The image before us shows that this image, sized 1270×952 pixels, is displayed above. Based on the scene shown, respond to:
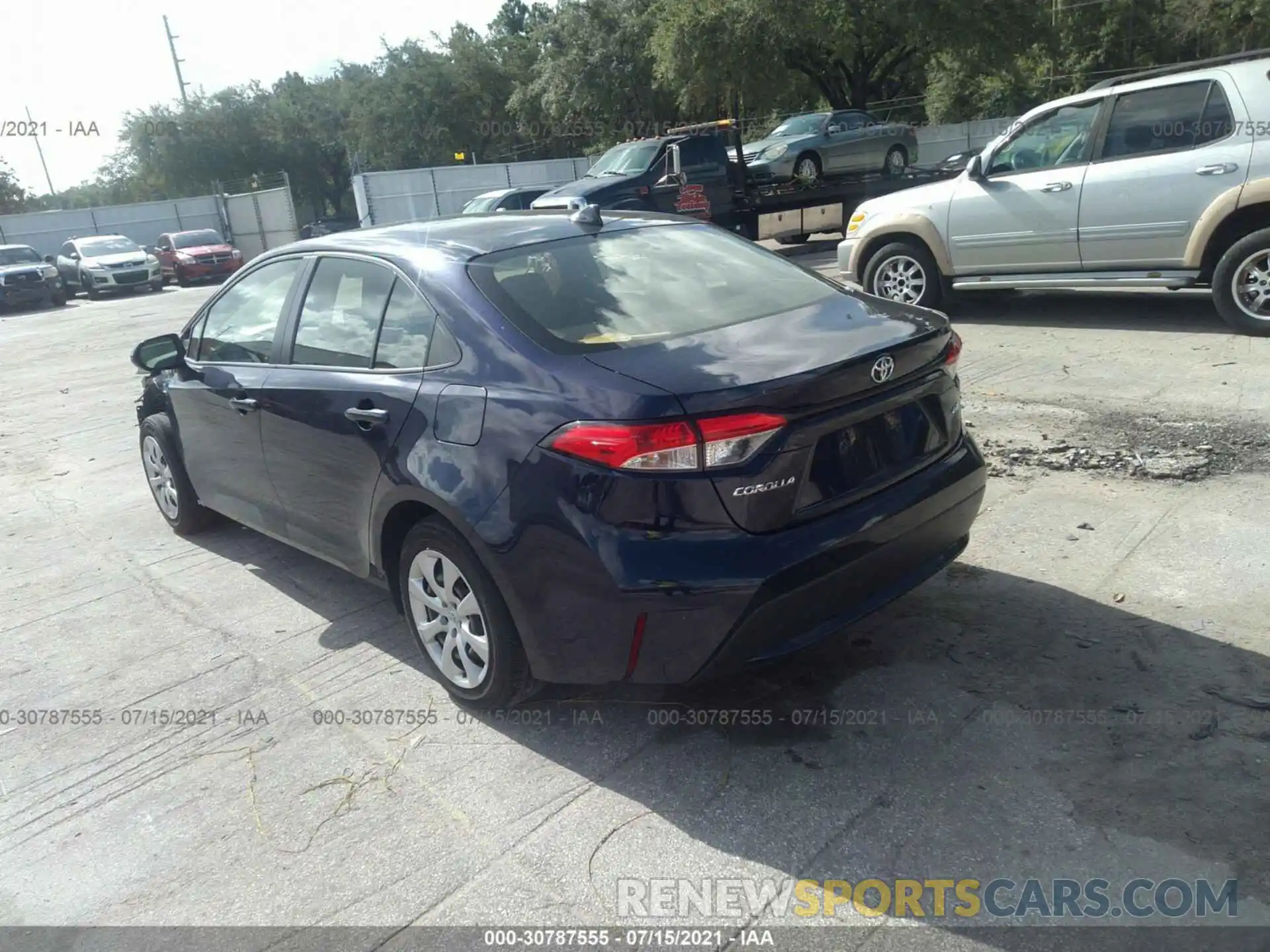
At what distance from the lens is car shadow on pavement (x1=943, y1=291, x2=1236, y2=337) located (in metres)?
8.33

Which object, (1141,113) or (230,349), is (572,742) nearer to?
(230,349)

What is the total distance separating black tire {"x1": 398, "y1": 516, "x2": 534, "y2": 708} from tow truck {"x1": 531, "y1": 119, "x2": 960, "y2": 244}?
1161cm

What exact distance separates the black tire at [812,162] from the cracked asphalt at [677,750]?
1358 centimetres

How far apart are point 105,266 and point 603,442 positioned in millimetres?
28434

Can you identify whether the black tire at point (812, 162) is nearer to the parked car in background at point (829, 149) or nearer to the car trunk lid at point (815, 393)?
the parked car in background at point (829, 149)

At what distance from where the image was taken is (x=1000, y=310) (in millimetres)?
9836

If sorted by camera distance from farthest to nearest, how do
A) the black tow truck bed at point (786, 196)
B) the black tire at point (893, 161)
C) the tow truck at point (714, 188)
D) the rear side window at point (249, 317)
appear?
the black tire at point (893, 161), the black tow truck bed at point (786, 196), the tow truck at point (714, 188), the rear side window at point (249, 317)

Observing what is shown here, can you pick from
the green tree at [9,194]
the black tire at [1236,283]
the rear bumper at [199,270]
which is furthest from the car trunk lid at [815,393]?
the green tree at [9,194]

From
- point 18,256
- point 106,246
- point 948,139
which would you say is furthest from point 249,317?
point 948,139

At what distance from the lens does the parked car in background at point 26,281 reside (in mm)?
25266

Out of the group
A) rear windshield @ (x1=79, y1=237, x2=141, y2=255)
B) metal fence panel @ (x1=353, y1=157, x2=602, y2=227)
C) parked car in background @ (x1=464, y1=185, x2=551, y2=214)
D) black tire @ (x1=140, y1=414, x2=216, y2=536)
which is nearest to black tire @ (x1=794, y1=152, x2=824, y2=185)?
parked car in background @ (x1=464, y1=185, x2=551, y2=214)

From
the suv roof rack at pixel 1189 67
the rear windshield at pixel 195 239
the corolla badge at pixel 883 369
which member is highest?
the suv roof rack at pixel 1189 67

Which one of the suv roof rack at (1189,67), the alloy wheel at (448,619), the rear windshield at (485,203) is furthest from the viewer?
the rear windshield at (485,203)

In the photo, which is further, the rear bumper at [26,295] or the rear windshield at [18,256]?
the rear windshield at [18,256]
